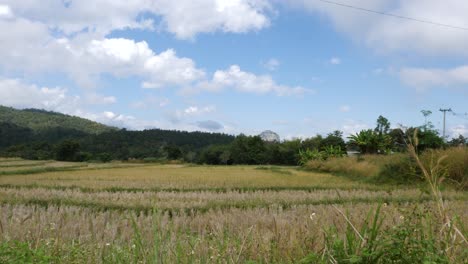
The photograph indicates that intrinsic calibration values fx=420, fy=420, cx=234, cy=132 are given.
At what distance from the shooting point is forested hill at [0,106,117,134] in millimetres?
115950

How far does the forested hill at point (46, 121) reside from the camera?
115950mm

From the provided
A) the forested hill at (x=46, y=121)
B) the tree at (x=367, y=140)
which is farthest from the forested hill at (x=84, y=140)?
the tree at (x=367, y=140)

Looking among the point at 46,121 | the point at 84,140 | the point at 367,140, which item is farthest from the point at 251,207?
the point at 46,121

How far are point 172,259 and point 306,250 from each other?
951mm

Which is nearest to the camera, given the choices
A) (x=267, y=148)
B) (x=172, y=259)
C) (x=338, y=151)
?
(x=172, y=259)

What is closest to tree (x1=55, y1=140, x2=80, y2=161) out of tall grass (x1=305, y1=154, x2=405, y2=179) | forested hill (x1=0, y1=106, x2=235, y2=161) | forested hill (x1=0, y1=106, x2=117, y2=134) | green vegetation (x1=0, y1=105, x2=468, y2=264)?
forested hill (x1=0, y1=106, x2=235, y2=161)

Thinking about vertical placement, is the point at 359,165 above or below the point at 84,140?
below

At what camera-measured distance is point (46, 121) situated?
12556 centimetres

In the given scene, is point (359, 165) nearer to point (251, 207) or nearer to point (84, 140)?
point (251, 207)

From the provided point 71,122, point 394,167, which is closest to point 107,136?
point 71,122

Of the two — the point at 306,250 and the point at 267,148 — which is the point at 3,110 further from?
the point at 306,250

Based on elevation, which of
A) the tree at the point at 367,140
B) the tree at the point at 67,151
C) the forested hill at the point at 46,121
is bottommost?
the tree at the point at 67,151

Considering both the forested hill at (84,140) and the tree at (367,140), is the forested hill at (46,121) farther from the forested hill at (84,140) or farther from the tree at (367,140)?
the tree at (367,140)

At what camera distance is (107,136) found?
101m
